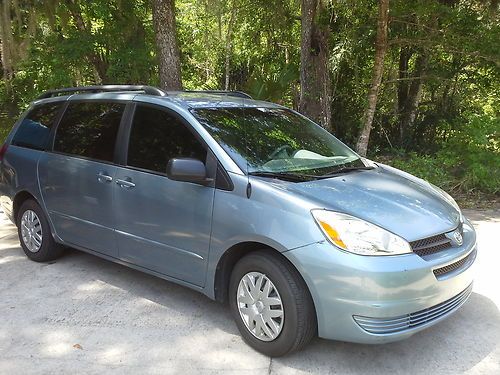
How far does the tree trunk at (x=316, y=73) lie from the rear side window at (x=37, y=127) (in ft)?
18.1

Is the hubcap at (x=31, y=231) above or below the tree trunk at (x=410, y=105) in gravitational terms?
below

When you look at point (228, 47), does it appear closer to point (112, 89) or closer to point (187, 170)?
point (112, 89)

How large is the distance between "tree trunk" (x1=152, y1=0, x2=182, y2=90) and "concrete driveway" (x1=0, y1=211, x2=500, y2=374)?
5102mm

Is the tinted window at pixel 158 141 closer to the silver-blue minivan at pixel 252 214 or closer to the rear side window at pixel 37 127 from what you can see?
the silver-blue minivan at pixel 252 214

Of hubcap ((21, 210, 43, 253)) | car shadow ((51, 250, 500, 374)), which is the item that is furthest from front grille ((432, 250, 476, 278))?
hubcap ((21, 210, 43, 253))

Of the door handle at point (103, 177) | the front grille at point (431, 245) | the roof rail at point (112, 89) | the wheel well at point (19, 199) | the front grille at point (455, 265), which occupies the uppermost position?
the roof rail at point (112, 89)

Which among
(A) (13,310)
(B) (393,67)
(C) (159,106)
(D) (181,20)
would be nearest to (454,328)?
(C) (159,106)

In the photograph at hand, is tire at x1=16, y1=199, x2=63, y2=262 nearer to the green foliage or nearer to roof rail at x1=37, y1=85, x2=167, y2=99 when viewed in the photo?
roof rail at x1=37, y1=85, x2=167, y2=99

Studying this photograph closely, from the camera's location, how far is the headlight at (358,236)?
2842 millimetres

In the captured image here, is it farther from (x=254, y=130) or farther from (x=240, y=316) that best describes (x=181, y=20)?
(x=240, y=316)

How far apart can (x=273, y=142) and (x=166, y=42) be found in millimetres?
5639

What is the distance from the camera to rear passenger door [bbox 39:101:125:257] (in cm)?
417

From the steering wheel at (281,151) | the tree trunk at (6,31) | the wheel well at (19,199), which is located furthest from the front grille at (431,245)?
the tree trunk at (6,31)

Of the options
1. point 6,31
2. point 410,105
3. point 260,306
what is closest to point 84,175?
point 260,306
